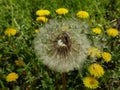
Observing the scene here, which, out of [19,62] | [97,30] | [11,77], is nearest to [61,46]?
[11,77]


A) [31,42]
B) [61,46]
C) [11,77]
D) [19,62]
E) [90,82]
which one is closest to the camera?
[61,46]

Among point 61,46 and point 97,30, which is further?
point 97,30

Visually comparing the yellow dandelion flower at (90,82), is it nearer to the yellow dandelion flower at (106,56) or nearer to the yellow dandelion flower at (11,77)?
the yellow dandelion flower at (106,56)

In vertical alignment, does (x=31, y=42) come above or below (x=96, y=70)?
above

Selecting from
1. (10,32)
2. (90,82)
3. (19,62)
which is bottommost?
(90,82)

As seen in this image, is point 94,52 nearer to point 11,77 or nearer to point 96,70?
point 96,70

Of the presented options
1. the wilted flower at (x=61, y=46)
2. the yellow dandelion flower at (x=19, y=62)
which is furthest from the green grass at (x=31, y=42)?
the wilted flower at (x=61, y=46)
